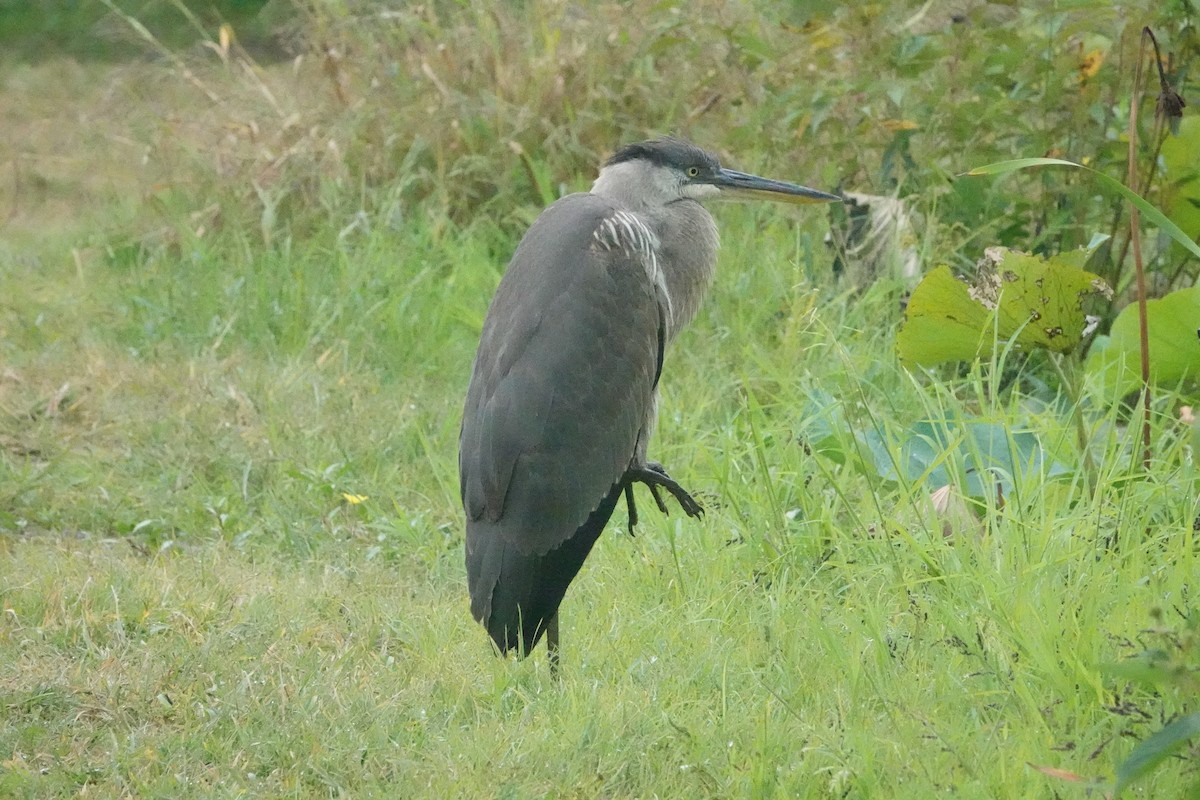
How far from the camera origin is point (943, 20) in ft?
19.0

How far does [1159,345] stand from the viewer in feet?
13.8

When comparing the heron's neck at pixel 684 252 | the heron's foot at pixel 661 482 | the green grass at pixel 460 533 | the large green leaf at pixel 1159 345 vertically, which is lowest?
the green grass at pixel 460 533

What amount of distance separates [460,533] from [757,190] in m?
1.38

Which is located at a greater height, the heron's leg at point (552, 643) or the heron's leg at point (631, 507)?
the heron's leg at point (631, 507)

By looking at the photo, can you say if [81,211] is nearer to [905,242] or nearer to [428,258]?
[428,258]

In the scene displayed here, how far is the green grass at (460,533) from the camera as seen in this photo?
3.04 meters

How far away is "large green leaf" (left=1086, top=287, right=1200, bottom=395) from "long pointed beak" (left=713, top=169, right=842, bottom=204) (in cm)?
90

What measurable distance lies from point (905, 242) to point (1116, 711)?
302cm

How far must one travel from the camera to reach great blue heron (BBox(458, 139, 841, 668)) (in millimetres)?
3420

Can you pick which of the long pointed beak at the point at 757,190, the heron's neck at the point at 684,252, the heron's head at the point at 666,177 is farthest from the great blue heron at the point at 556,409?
the long pointed beak at the point at 757,190

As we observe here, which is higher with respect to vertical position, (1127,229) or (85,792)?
(1127,229)

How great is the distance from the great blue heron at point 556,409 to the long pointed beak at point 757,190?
47 centimetres

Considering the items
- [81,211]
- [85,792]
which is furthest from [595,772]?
[81,211]

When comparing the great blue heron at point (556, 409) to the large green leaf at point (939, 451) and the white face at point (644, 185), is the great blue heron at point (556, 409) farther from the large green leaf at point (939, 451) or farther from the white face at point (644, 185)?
the large green leaf at point (939, 451)
